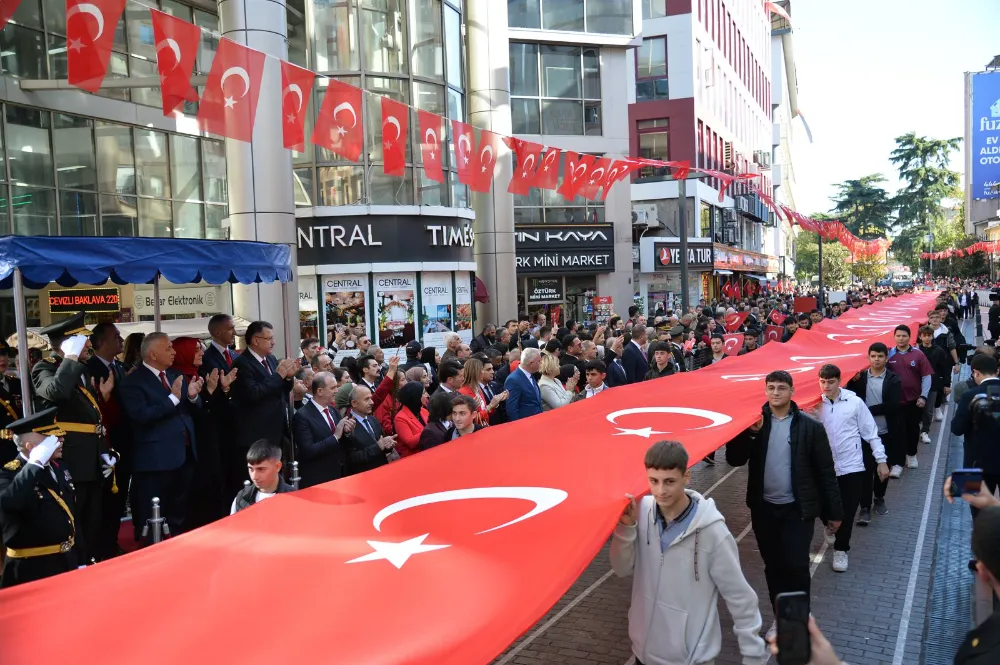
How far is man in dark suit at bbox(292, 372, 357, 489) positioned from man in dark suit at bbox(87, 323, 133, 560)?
4.99 feet

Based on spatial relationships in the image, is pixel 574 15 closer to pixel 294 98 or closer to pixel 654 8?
pixel 654 8

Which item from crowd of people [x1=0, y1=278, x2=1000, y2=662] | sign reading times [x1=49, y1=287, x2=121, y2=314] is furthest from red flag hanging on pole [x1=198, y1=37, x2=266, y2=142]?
sign reading times [x1=49, y1=287, x2=121, y2=314]

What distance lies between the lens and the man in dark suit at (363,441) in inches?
309

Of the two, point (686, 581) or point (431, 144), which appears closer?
point (686, 581)

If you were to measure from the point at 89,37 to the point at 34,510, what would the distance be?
4904 mm

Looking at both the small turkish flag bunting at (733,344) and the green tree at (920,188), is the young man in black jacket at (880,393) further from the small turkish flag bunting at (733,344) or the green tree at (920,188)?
the green tree at (920,188)

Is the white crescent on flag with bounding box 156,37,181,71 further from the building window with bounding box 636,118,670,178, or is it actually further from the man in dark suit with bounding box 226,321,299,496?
the building window with bounding box 636,118,670,178

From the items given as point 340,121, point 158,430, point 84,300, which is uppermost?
point 340,121

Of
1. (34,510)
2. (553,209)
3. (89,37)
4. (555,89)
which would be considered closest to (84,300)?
(89,37)

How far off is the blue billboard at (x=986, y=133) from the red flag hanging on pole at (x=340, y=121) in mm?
27877

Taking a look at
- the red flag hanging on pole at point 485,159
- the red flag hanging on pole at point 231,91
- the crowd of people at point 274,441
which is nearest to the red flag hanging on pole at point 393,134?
the red flag hanging on pole at point 231,91

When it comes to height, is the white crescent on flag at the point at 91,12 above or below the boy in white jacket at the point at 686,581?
above

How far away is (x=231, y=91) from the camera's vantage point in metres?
10.0

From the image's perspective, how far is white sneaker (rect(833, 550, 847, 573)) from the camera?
8.41m
